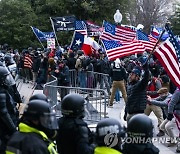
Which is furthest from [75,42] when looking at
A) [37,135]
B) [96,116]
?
[37,135]

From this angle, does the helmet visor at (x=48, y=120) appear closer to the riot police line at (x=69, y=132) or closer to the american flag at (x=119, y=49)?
the riot police line at (x=69, y=132)

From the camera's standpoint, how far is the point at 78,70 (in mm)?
16781

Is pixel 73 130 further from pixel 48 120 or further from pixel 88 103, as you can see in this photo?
pixel 88 103

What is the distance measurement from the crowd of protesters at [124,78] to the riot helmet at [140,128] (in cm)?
363

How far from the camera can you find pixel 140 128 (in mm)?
4566

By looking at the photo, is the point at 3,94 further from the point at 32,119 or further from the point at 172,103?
the point at 172,103

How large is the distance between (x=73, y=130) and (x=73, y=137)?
3.1 inches

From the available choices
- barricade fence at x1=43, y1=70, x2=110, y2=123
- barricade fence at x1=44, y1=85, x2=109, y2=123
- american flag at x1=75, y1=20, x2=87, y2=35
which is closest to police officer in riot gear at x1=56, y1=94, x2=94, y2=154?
barricade fence at x1=43, y1=70, x2=110, y2=123

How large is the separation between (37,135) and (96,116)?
7.45m

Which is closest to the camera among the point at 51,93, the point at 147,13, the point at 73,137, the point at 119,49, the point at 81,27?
the point at 73,137

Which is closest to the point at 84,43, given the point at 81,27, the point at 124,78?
the point at 81,27

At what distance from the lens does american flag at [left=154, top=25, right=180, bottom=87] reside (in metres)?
7.93

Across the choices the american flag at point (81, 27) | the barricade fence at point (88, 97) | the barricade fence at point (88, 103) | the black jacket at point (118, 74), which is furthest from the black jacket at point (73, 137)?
the american flag at point (81, 27)

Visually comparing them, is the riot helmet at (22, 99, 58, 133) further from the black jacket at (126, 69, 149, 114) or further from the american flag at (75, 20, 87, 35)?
the american flag at (75, 20, 87, 35)
